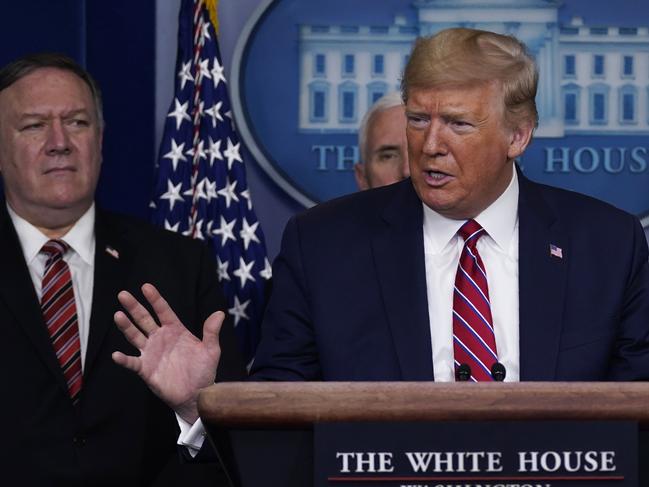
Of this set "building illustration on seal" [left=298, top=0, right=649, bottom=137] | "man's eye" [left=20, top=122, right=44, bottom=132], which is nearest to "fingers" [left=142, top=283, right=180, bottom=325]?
"man's eye" [left=20, top=122, right=44, bottom=132]

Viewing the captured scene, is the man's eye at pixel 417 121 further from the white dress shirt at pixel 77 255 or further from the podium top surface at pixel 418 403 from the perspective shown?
the white dress shirt at pixel 77 255

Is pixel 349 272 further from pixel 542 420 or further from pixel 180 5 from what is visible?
pixel 180 5

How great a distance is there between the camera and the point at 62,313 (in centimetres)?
318

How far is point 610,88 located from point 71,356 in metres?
2.13

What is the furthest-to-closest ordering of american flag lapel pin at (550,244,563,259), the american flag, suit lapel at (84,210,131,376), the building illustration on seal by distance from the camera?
the building illustration on seal
the american flag
suit lapel at (84,210,131,376)
american flag lapel pin at (550,244,563,259)

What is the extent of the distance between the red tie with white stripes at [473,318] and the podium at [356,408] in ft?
2.26

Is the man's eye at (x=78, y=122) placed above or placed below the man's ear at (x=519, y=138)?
above

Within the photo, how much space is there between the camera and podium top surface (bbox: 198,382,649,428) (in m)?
1.43

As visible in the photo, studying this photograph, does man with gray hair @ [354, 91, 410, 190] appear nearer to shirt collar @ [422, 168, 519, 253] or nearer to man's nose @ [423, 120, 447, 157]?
shirt collar @ [422, 168, 519, 253]

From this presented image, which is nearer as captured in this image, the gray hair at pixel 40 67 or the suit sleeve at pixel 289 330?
the suit sleeve at pixel 289 330

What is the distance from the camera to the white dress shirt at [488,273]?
7.26 ft

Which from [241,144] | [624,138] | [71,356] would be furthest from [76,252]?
[624,138]

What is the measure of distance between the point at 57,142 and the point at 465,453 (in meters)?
2.22

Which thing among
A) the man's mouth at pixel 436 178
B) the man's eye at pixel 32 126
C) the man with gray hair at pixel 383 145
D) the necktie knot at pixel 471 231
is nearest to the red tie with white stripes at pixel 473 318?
the necktie knot at pixel 471 231
